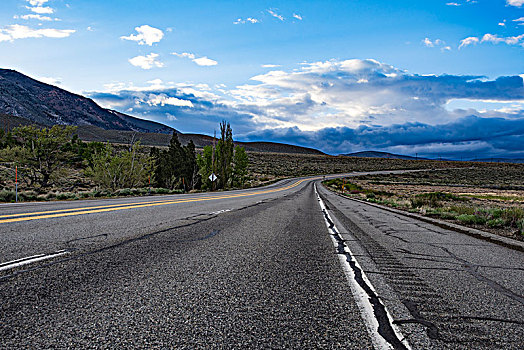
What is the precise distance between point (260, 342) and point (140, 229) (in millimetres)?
5260

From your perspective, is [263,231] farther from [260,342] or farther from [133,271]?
[260,342]

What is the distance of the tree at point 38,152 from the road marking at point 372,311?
34.8 metres

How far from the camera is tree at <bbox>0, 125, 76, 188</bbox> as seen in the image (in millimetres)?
30562

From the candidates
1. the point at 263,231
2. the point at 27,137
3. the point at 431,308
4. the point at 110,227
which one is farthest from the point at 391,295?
the point at 27,137

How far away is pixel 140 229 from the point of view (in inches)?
272

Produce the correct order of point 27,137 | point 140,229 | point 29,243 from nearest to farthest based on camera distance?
point 29,243, point 140,229, point 27,137

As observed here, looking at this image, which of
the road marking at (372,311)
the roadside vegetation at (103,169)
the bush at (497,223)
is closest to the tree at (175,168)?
the roadside vegetation at (103,169)

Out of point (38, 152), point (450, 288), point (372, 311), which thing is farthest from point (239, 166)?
point (372, 311)

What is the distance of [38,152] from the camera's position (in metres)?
31.4

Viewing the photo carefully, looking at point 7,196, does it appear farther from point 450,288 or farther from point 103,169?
point 450,288

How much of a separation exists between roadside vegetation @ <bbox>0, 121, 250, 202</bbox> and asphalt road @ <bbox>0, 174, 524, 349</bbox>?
591 inches

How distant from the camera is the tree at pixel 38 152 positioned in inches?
1203

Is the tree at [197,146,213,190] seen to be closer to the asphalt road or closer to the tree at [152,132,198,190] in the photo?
the tree at [152,132,198,190]

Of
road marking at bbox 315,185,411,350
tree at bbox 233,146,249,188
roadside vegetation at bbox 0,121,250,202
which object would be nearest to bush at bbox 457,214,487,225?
road marking at bbox 315,185,411,350
